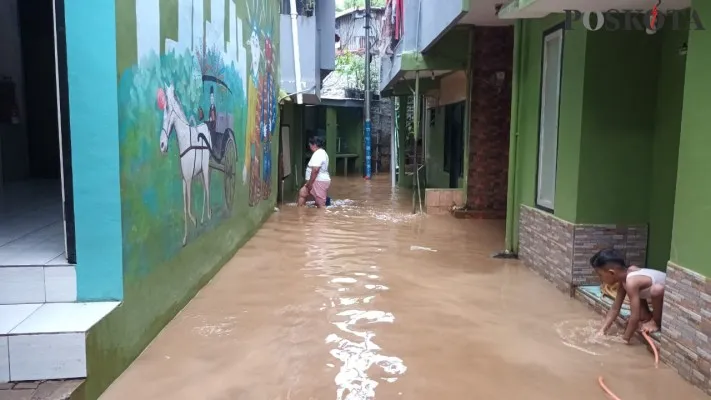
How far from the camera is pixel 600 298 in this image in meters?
5.05

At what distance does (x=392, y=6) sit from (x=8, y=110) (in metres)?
10.8

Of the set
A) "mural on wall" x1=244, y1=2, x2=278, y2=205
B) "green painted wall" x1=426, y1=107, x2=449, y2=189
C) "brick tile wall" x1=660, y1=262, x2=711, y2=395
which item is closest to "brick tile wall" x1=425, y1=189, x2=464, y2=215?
"green painted wall" x1=426, y1=107, x2=449, y2=189

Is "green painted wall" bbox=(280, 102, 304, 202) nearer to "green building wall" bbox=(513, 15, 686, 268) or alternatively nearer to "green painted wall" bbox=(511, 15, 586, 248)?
"green painted wall" bbox=(511, 15, 586, 248)

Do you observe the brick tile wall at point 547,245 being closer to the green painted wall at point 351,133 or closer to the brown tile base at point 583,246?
the brown tile base at point 583,246

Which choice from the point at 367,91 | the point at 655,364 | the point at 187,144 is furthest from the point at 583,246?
the point at 367,91

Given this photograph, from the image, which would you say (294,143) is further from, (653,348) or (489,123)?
(653,348)

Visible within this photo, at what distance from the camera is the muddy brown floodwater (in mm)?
3541

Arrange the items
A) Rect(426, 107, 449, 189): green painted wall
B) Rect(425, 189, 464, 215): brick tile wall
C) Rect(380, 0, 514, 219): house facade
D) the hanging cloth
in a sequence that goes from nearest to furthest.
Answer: Rect(380, 0, 514, 219): house facade < Rect(425, 189, 464, 215): brick tile wall < the hanging cloth < Rect(426, 107, 449, 189): green painted wall

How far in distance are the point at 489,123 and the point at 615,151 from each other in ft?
17.2

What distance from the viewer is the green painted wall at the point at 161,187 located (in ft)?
11.8

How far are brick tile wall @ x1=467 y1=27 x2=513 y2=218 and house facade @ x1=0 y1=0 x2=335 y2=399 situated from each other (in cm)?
587

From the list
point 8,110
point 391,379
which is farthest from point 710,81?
point 8,110

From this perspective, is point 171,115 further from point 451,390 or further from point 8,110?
point 8,110

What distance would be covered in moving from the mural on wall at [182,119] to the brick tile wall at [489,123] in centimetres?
424
